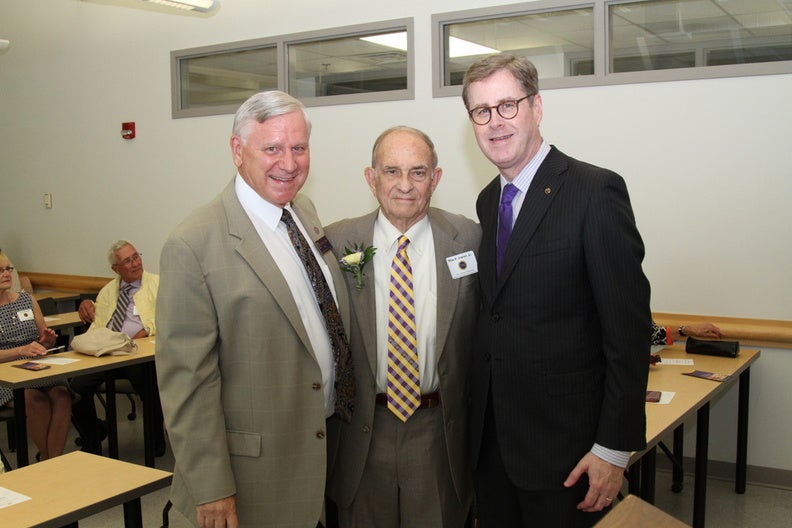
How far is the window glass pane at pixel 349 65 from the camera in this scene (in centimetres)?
594

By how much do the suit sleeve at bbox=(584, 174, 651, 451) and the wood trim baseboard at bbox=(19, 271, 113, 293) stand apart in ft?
21.2

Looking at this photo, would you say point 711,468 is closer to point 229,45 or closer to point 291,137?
point 291,137

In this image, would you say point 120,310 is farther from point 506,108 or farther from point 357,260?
point 506,108

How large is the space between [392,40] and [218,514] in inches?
179

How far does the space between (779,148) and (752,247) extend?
624 mm

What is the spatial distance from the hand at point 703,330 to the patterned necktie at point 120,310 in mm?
3879

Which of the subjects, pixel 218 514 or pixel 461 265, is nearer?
pixel 218 514

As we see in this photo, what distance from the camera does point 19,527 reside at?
2150mm

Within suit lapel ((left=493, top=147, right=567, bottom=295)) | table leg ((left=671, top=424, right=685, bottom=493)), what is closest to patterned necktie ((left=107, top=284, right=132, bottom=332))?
table leg ((left=671, top=424, right=685, bottom=493))

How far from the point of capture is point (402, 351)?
251 centimetres

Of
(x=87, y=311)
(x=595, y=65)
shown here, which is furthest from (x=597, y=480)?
(x=87, y=311)

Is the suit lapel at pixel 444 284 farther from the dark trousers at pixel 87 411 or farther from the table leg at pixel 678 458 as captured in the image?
the dark trousers at pixel 87 411

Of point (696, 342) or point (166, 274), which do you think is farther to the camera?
point (696, 342)

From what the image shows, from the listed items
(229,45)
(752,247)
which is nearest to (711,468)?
(752,247)
